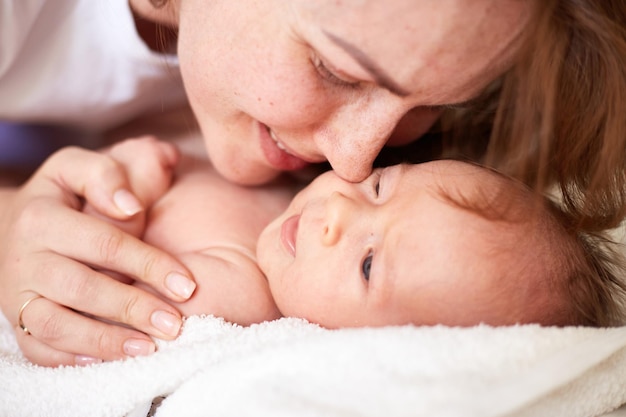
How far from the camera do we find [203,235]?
1.20 m

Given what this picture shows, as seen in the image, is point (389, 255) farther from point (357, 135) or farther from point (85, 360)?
point (85, 360)

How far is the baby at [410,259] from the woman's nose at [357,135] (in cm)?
4

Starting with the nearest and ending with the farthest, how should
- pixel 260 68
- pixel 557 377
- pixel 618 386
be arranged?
1. pixel 557 377
2. pixel 618 386
3. pixel 260 68

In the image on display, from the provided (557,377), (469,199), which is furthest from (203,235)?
(557,377)

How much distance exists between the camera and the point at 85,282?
1045mm

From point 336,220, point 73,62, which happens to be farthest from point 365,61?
point 73,62

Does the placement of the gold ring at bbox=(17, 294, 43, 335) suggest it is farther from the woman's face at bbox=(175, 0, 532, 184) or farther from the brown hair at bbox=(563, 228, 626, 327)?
the brown hair at bbox=(563, 228, 626, 327)

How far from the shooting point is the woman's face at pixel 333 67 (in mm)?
854

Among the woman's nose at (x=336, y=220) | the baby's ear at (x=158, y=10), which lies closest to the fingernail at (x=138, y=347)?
the woman's nose at (x=336, y=220)

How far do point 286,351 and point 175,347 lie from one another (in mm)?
211

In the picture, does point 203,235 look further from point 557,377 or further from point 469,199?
point 557,377

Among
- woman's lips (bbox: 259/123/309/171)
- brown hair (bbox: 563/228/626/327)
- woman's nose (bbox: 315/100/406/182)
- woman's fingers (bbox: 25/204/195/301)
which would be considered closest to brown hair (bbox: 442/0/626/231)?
brown hair (bbox: 563/228/626/327)

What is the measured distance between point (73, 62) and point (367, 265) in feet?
2.77

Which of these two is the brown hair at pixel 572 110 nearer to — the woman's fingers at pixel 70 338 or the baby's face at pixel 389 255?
the baby's face at pixel 389 255
